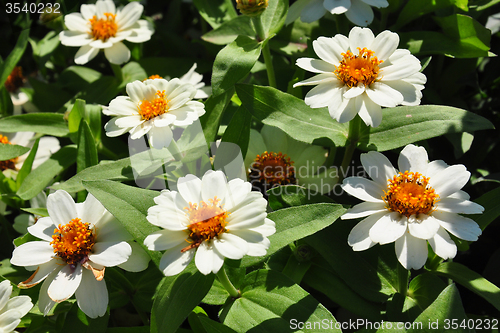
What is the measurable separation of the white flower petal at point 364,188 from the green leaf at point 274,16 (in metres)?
0.60

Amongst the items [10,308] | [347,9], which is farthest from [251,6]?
[10,308]

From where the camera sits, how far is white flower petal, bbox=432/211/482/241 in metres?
0.97

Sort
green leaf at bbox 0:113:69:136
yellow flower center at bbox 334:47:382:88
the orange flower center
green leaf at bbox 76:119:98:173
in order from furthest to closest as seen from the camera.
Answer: the orange flower center → green leaf at bbox 0:113:69:136 → green leaf at bbox 76:119:98:173 → yellow flower center at bbox 334:47:382:88

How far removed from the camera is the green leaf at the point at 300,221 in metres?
1.02

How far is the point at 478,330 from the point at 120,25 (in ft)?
5.35

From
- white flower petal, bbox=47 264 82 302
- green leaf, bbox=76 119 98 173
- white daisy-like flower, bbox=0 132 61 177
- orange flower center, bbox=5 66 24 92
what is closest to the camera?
white flower petal, bbox=47 264 82 302

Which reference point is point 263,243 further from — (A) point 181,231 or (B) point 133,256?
(B) point 133,256

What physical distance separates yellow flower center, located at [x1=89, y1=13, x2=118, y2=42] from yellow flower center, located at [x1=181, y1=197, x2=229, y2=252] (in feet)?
3.48

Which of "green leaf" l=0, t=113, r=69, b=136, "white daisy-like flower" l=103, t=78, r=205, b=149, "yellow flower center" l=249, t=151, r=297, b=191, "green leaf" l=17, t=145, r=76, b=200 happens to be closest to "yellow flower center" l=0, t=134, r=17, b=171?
"green leaf" l=0, t=113, r=69, b=136

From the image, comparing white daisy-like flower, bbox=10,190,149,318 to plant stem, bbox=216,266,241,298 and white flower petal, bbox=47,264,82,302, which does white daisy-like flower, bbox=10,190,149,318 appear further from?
plant stem, bbox=216,266,241,298

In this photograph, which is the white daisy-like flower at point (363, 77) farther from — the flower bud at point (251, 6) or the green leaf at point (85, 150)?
the green leaf at point (85, 150)

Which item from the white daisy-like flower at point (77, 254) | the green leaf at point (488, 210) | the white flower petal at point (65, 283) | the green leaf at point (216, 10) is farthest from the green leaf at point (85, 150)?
the green leaf at point (488, 210)

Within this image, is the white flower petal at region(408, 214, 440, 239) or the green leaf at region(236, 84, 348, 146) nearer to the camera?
the white flower petal at region(408, 214, 440, 239)
